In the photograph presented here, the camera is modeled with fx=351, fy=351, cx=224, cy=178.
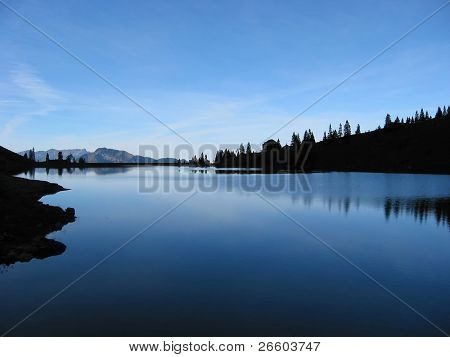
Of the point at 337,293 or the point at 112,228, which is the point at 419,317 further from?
the point at 112,228

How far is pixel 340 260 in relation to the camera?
26.2 metres

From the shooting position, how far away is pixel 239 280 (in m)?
21.6

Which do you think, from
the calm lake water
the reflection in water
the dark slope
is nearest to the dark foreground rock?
the dark slope

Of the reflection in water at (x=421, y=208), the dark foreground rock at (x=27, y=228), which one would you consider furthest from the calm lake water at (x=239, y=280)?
the reflection in water at (x=421, y=208)

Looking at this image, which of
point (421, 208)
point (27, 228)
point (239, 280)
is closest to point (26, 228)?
point (27, 228)

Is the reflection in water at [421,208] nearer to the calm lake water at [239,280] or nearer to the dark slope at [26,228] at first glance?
the calm lake water at [239,280]

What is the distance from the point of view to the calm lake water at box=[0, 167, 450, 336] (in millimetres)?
15781

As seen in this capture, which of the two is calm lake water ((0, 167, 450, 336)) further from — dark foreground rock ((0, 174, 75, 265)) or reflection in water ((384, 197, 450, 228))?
reflection in water ((384, 197, 450, 228))

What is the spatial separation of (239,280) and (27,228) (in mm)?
22547

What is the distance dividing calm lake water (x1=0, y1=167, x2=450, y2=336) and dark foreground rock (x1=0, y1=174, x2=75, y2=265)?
1.42 m
